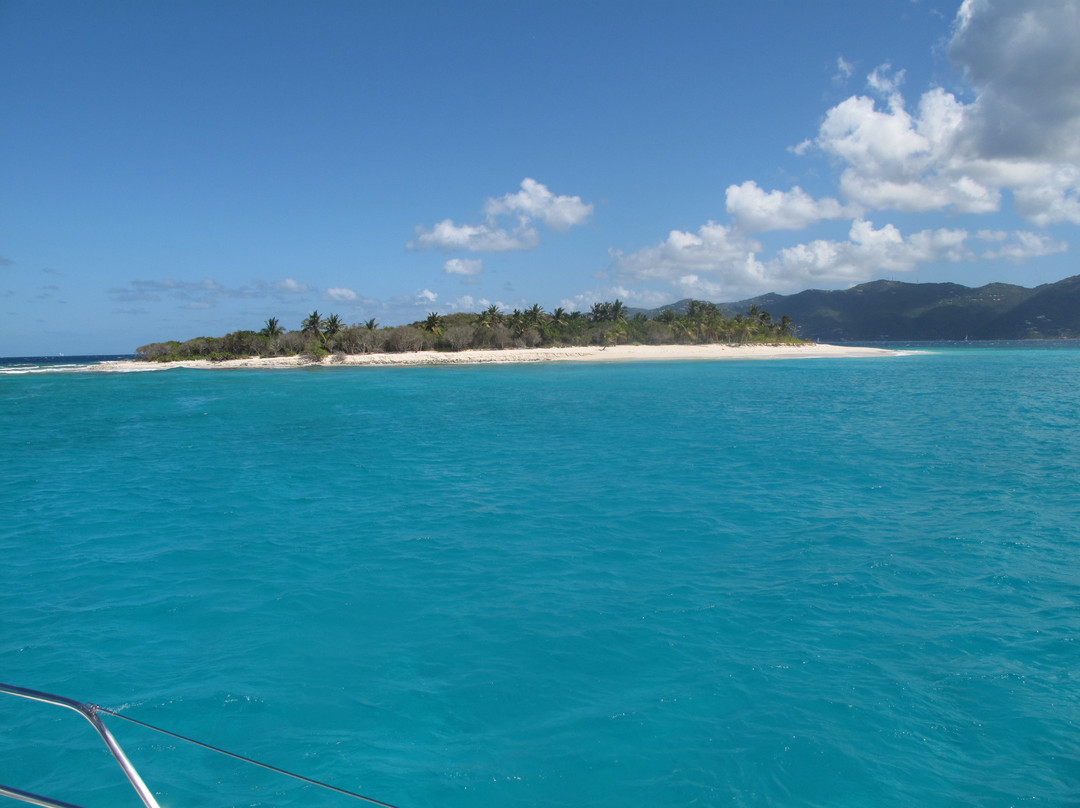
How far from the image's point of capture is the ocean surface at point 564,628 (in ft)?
17.1

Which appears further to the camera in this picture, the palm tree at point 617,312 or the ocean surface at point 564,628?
the palm tree at point 617,312

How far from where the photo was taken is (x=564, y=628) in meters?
7.53

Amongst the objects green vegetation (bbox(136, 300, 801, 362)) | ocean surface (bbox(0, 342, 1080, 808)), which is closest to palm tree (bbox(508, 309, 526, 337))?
green vegetation (bbox(136, 300, 801, 362))

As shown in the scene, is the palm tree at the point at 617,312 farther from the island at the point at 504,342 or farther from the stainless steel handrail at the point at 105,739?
the stainless steel handrail at the point at 105,739

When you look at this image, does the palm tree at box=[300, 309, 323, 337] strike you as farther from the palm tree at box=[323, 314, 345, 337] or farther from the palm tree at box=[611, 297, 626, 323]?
the palm tree at box=[611, 297, 626, 323]

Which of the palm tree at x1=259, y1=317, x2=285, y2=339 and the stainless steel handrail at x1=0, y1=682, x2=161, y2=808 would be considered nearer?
the stainless steel handrail at x1=0, y1=682, x2=161, y2=808

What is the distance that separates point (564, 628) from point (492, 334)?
297ft

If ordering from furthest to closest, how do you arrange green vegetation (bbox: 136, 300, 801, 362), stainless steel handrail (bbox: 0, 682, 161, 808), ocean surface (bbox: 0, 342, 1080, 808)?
green vegetation (bbox: 136, 300, 801, 362) < ocean surface (bbox: 0, 342, 1080, 808) < stainless steel handrail (bbox: 0, 682, 161, 808)

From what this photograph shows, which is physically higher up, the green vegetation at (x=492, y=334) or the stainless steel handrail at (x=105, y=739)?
the green vegetation at (x=492, y=334)

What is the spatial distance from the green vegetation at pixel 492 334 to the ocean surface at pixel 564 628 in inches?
3060

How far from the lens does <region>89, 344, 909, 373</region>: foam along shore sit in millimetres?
83375

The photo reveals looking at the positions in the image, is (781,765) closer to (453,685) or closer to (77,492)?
(453,685)

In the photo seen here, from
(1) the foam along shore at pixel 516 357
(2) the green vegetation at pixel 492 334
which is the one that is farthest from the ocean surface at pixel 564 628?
(2) the green vegetation at pixel 492 334

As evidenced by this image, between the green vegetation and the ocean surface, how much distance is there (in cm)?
7772
